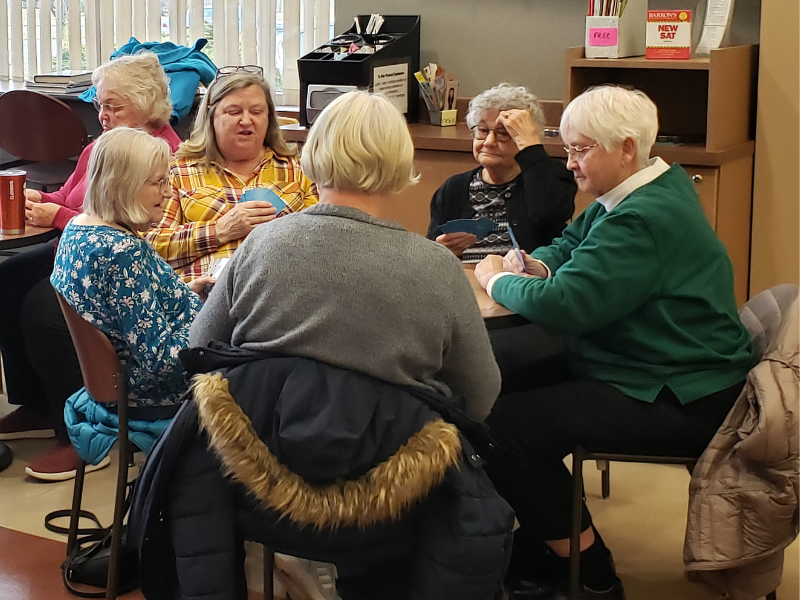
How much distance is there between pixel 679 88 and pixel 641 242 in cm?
184

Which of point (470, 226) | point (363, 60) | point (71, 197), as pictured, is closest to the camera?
point (470, 226)

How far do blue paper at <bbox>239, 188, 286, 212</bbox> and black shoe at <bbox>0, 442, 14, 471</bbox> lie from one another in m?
1.20

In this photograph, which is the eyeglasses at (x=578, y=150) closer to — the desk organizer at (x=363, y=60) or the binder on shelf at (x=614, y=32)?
the binder on shelf at (x=614, y=32)

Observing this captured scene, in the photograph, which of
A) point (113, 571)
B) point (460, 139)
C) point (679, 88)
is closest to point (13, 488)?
point (113, 571)

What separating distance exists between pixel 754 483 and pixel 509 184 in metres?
1.18

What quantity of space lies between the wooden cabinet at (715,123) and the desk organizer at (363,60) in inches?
32.4

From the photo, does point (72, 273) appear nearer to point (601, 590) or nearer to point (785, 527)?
point (601, 590)

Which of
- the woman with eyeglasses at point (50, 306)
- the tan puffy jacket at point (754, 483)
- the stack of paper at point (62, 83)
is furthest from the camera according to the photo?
the stack of paper at point (62, 83)

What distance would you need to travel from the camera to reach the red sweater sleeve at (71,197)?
9.20 feet

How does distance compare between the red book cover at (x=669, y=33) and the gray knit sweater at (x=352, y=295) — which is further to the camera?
the red book cover at (x=669, y=33)

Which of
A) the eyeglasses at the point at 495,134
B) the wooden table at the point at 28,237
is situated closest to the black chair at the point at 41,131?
the wooden table at the point at 28,237

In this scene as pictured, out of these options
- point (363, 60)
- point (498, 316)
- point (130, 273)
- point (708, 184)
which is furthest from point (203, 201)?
point (708, 184)

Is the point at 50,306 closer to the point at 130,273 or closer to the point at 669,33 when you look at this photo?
the point at 130,273

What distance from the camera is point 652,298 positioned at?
2.00m
